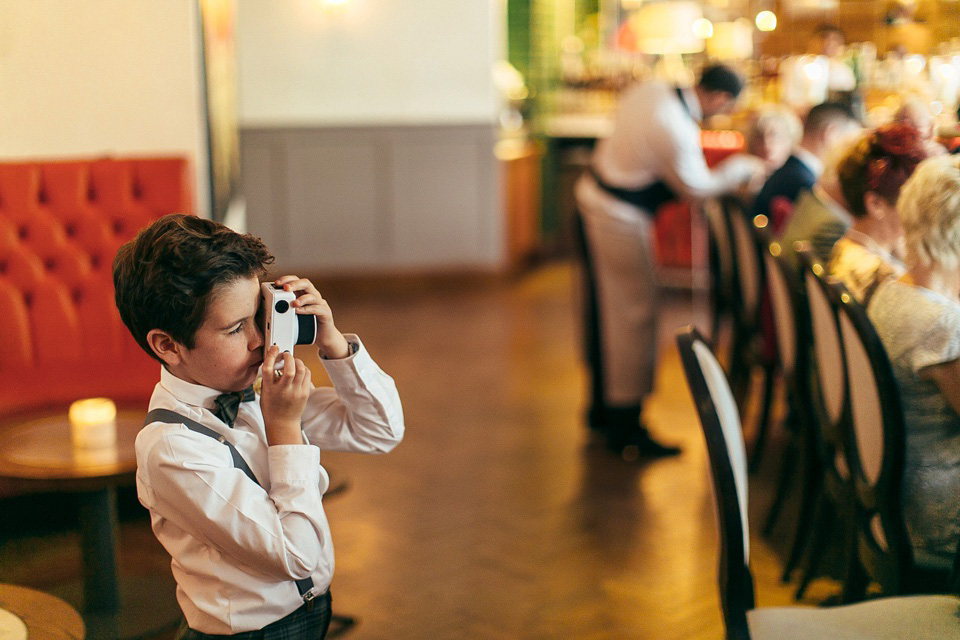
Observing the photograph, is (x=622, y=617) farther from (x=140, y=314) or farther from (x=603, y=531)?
(x=140, y=314)

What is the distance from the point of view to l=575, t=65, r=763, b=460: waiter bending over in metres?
3.85

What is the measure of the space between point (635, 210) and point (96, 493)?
7.84ft

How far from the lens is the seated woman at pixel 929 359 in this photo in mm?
1955

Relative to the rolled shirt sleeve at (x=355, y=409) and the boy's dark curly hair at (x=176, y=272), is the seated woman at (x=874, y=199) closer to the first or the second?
the rolled shirt sleeve at (x=355, y=409)

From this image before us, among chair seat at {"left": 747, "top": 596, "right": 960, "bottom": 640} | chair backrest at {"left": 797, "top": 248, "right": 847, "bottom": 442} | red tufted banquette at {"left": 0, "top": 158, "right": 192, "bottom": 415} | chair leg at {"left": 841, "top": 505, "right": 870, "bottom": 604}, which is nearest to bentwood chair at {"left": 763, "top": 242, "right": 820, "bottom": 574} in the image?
chair backrest at {"left": 797, "top": 248, "right": 847, "bottom": 442}

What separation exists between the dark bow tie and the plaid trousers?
29 cm

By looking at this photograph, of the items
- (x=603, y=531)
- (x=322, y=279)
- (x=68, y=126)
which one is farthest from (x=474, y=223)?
(x=68, y=126)

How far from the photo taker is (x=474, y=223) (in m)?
7.57

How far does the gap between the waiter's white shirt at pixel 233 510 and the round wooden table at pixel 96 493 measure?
85 cm

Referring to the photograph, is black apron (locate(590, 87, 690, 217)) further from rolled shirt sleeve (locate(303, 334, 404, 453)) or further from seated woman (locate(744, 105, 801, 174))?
rolled shirt sleeve (locate(303, 334, 404, 453))

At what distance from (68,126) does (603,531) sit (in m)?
2.09

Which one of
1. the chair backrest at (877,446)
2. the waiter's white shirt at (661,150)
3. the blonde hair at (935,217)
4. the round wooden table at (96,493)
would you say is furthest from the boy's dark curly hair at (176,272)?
the waiter's white shirt at (661,150)

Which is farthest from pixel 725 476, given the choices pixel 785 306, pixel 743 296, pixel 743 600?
pixel 743 296

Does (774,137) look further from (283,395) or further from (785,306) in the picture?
(283,395)
